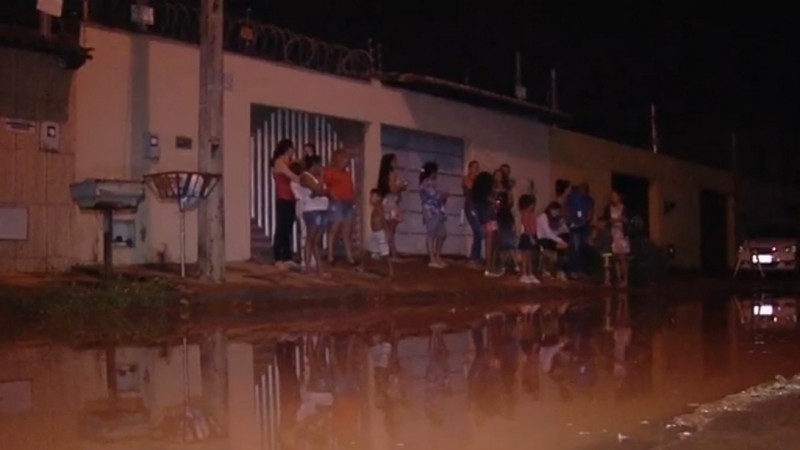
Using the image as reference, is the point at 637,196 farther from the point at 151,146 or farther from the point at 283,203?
the point at 151,146

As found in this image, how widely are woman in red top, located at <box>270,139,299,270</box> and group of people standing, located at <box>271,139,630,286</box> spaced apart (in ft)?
0.05

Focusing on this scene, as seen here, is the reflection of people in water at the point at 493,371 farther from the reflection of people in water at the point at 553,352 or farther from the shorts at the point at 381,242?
the shorts at the point at 381,242

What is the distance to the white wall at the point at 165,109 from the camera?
15.8 metres

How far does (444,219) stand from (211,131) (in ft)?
18.3

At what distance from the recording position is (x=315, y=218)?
1636 cm

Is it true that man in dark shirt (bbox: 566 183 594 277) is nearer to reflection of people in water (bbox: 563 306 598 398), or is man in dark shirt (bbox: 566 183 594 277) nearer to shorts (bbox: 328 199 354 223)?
shorts (bbox: 328 199 354 223)

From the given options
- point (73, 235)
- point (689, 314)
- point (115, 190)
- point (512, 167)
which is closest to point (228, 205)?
point (73, 235)

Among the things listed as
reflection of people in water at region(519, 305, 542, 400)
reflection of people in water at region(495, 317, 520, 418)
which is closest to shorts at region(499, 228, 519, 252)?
reflection of people in water at region(519, 305, 542, 400)

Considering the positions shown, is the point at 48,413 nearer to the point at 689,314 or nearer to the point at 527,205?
the point at 689,314

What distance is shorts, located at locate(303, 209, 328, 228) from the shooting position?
53.7ft

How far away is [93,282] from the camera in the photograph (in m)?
14.1

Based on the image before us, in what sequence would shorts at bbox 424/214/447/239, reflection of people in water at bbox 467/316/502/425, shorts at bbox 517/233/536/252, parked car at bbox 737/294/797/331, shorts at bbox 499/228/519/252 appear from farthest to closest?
1. shorts at bbox 517/233/536/252
2. shorts at bbox 499/228/519/252
3. shorts at bbox 424/214/447/239
4. parked car at bbox 737/294/797/331
5. reflection of people in water at bbox 467/316/502/425

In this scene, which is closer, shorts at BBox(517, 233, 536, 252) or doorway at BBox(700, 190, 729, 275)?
shorts at BBox(517, 233, 536, 252)

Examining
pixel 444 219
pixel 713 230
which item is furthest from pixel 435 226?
pixel 713 230
